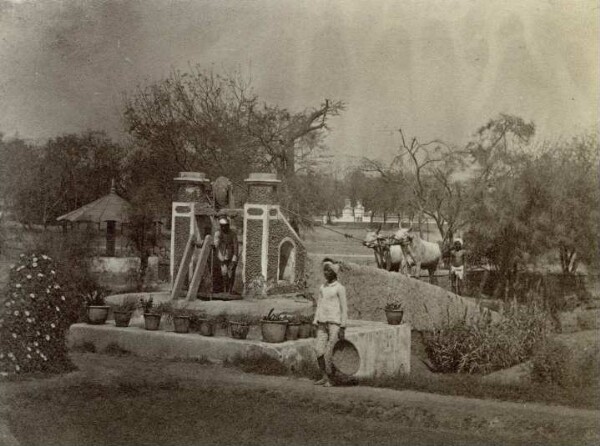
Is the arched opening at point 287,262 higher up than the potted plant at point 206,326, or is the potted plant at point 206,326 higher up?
the arched opening at point 287,262

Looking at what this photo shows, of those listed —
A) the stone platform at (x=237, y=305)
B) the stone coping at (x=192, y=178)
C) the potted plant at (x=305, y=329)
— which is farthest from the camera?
the stone coping at (x=192, y=178)

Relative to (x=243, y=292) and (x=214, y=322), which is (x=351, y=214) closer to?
(x=243, y=292)

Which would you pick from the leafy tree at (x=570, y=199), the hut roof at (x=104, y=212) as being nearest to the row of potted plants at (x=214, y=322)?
the leafy tree at (x=570, y=199)

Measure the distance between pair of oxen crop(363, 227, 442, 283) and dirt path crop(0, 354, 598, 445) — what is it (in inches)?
441

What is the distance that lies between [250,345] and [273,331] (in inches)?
18.5

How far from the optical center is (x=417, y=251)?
23.6m

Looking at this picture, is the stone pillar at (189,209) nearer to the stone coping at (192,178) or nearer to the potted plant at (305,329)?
the stone coping at (192,178)

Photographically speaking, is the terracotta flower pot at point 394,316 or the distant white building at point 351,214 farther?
the distant white building at point 351,214

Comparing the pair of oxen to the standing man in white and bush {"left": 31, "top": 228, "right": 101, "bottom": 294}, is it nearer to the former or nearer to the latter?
bush {"left": 31, "top": 228, "right": 101, "bottom": 294}

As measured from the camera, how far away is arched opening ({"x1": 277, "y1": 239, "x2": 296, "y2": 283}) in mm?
24266

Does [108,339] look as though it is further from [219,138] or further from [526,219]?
[219,138]

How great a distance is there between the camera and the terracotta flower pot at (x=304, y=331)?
13970mm

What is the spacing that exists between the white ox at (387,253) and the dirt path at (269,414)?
36.3 ft

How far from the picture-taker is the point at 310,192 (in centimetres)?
3466
